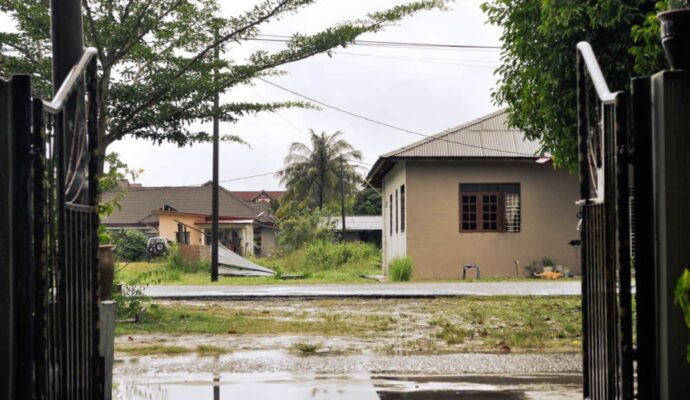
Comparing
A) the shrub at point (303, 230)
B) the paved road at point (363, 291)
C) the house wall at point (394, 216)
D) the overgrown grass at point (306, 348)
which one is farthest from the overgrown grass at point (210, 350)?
the shrub at point (303, 230)

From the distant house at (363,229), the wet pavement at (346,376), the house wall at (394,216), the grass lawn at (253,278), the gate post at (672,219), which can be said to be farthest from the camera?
the distant house at (363,229)

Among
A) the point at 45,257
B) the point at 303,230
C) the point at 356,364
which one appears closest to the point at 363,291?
the point at 356,364

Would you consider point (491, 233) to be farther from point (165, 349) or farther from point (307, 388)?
point (307, 388)

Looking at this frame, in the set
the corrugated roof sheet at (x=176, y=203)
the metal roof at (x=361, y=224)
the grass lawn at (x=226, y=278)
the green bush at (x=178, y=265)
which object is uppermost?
the corrugated roof sheet at (x=176, y=203)

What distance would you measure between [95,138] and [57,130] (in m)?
Result: 0.92

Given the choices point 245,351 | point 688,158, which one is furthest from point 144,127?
point 688,158

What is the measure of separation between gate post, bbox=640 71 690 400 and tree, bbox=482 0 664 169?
25.6 feet

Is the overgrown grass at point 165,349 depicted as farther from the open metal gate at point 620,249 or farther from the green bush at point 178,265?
the green bush at point 178,265

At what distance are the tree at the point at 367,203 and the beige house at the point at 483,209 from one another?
4927cm

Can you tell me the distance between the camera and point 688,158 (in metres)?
4.86

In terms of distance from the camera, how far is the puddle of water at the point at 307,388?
27.6ft

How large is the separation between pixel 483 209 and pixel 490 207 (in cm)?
23

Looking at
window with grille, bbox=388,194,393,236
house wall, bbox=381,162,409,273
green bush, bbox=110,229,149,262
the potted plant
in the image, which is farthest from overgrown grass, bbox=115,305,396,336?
green bush, bbox=110,229,149,262

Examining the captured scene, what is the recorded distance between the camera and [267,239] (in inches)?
3004
